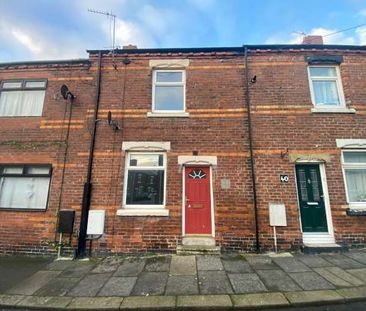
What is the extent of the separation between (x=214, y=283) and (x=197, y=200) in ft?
8.78

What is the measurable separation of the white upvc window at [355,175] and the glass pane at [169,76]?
6.07m

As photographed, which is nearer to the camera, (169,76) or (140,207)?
(140,207)

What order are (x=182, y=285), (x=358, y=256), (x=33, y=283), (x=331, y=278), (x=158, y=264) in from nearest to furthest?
(x=182, y=285), (x=331, y=278), (x=33, y=283), (x=158, y=264), (x=358, y=256)

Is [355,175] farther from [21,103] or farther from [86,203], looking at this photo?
[21,103]

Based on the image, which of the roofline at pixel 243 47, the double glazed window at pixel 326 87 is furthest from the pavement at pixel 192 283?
the roofline at pixel 243 47

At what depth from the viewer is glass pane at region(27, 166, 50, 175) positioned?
293 inches

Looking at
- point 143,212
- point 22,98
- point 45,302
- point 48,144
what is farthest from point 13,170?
point 45,302

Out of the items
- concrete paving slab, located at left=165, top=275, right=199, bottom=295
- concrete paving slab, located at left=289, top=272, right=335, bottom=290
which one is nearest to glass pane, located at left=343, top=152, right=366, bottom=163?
concrete paving slab, located at left=289, top=272, right=335, bottom=290

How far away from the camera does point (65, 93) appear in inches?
296

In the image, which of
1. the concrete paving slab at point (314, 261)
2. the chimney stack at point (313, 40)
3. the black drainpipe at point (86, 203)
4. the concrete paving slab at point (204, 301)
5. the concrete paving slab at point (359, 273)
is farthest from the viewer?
the chimney stack at point (313, 40)

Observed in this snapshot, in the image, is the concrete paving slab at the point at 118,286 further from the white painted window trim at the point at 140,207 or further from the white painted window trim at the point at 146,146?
the white painted window trim at the point at 146,146

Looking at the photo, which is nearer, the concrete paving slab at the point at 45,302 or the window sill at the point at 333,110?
the concrete paving slab at the point at 45,302

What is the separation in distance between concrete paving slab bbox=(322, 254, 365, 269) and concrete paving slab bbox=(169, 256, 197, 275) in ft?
11.7

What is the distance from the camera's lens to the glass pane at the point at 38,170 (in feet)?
24.4
